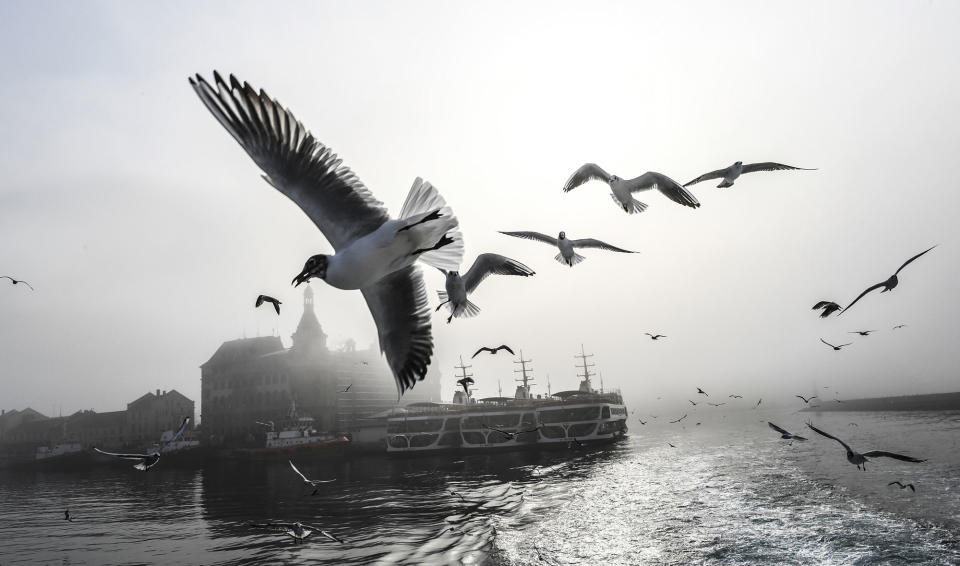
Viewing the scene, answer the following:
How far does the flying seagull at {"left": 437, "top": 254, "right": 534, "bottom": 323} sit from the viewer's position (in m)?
9.34

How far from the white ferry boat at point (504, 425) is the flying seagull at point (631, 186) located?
47.7 m

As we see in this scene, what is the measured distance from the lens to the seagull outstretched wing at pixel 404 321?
587 cm

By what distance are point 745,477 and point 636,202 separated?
93.4 ft

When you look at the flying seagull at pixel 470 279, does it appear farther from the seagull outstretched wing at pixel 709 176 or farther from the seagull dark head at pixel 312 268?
the seagull dark head at pixel 312 268

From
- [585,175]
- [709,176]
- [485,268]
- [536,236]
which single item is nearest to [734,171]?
[709,176]

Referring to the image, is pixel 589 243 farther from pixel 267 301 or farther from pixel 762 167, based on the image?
pixel 267 301

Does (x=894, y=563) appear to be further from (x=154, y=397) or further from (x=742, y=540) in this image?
(x=154, y=397)

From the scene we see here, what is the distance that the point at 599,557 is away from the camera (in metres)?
17.5

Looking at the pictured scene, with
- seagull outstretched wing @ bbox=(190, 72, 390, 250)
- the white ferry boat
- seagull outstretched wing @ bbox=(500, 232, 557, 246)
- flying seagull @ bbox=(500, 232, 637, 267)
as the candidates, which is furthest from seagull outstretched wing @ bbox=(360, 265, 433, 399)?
the white ferry boat

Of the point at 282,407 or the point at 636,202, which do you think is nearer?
the point at 636,202

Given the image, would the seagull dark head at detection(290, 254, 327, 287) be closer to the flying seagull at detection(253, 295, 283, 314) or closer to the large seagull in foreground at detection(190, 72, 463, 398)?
the large seagull in foreground at detection(190, 72, 463, 398)

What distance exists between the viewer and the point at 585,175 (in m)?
10.9

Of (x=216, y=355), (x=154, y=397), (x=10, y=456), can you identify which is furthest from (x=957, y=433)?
(x=10, y=456)

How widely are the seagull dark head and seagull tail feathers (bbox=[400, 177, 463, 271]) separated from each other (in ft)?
2.86
